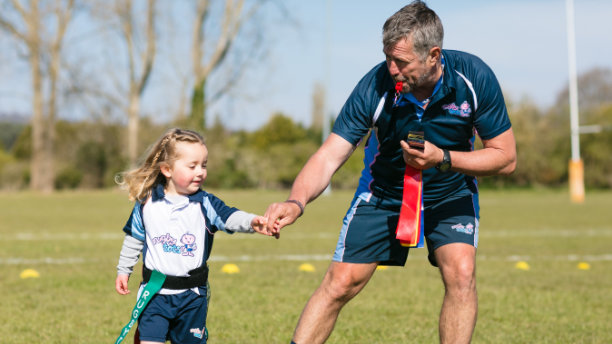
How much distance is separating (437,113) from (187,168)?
1.42 meters

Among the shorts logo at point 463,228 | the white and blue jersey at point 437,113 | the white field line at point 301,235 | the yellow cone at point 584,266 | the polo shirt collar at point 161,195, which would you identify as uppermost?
the white and blue jersey at point 437,113

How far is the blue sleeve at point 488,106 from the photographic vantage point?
4.05 m

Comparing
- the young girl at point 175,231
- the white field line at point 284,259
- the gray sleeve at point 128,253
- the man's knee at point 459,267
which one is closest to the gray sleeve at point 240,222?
the young girl at point 175,231

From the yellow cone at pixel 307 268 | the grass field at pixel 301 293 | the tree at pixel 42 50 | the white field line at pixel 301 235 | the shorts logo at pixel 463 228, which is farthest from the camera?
the tree at pixel 42 50

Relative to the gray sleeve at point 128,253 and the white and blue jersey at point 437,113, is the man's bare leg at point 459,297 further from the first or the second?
the gray sleeve at point 128,253

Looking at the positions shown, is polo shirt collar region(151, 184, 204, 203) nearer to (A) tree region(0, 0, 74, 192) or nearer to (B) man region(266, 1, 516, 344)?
(B) man region(266, 1, 516, 344)

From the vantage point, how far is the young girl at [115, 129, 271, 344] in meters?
3.83

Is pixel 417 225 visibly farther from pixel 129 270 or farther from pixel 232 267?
Result: pixel 232 267

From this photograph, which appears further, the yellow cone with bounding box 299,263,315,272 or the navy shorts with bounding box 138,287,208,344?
the yellow cone with bounding box 299,263,315,272

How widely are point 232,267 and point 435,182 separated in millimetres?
4955

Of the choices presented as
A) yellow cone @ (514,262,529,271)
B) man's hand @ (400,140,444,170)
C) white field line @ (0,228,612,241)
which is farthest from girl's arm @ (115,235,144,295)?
white field line @ (0,228,612,241)

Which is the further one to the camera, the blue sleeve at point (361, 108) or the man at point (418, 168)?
the blue sleeve at point (361, 108)

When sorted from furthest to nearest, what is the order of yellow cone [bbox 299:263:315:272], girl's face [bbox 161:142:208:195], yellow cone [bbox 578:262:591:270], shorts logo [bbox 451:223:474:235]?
yellow cone [bbox 578:262:591:270]
yellow cone [bbox 299:263:315:272]
shorts logo [bbox 451:223:474:235]
girl's face [bbox 161:142:208:195]

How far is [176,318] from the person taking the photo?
3.88 meters
